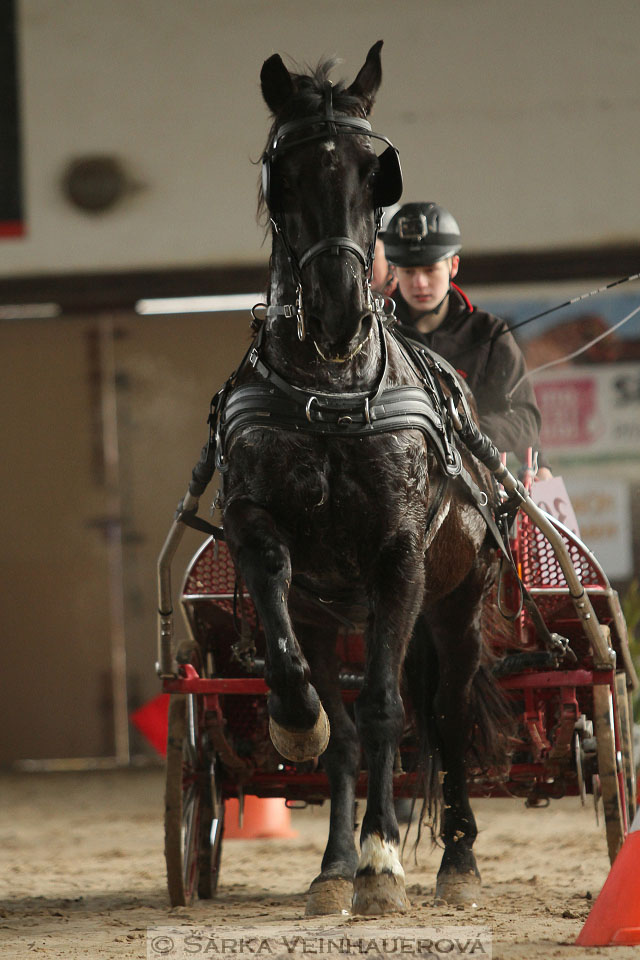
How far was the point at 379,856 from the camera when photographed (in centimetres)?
327

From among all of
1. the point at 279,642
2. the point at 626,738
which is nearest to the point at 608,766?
the point at 626,738

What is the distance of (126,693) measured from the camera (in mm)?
9953

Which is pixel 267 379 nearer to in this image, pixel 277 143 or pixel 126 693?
pixel 277 143

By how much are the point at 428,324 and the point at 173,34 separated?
5.22 meters

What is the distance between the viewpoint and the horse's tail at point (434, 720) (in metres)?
4.19

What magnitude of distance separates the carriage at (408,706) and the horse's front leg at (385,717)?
23.7 inches

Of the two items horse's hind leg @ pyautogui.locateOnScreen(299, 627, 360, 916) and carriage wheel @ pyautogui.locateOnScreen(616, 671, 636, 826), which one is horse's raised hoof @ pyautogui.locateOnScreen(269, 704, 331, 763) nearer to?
horse's hind leg @ pyautogui.locateOnScreen(299, 627, 360, 916)

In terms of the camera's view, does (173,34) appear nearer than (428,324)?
No

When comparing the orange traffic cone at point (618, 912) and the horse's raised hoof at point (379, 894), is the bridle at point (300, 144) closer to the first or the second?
the horse's raised hoof at point (379, 894)

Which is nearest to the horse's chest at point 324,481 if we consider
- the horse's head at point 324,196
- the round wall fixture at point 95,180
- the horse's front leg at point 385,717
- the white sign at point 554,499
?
the horse's front leg at point 385,717

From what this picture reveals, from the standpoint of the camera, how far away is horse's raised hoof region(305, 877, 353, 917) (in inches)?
142

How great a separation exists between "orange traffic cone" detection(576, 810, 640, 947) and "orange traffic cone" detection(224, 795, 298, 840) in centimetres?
357

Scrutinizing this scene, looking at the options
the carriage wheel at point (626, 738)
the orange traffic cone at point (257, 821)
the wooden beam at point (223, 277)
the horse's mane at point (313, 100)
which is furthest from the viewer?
the wooden beam at point (223, 277)

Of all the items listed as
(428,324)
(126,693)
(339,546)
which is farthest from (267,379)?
(126,693)
